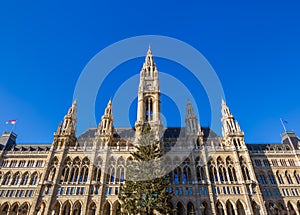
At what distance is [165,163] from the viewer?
143ft

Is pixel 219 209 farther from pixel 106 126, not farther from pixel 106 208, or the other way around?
pixel 106 126

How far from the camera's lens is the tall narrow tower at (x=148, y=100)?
49.5 metres

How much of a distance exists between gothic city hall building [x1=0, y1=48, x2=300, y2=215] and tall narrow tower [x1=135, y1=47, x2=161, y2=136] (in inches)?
13.7

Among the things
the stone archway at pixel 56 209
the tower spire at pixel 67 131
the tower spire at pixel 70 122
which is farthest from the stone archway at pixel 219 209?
the tower spire at pixel 70 122

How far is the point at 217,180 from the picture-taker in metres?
44.3

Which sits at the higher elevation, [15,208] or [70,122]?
[70,122]

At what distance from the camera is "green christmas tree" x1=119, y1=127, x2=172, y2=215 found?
2859 cm

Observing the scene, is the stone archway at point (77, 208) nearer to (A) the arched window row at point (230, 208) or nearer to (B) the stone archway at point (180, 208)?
(B) the stone archway at point (180, 208)

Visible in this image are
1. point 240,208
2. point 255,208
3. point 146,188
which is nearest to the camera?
point 146,188

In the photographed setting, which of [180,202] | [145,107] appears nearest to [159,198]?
[180,202]

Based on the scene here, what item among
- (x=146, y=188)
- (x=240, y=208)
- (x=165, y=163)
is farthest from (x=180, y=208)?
(x=146, y=188)

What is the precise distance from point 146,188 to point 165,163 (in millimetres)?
13964

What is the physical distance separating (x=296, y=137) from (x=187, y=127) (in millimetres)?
33404

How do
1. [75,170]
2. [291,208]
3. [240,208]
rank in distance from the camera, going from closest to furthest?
1. [240,208]
2. [291,208]
3. [75,170]
